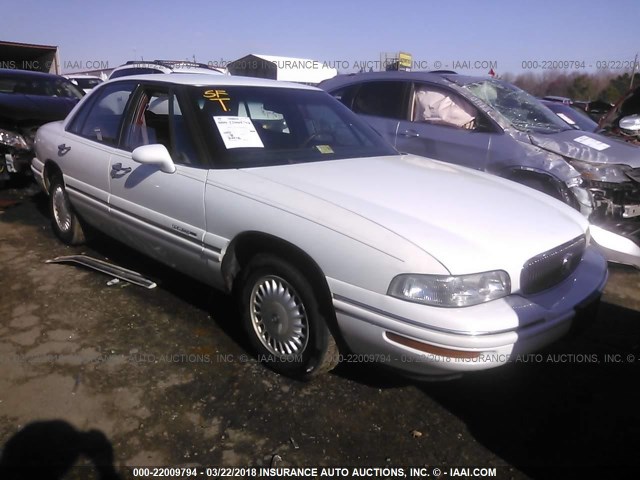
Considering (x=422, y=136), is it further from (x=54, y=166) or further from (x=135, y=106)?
(x=54, y=166)

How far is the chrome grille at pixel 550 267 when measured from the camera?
2.39 meters

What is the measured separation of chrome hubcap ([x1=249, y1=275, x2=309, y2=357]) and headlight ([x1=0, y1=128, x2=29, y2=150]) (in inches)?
203

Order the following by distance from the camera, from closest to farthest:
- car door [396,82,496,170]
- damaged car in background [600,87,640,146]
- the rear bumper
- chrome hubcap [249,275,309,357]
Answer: chrome hubcap [249,275,309,357], the rear bumper, car door [396,82,496,170], damaged car in background [600,87,640,146]

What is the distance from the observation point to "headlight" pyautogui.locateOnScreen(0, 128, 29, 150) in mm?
6480

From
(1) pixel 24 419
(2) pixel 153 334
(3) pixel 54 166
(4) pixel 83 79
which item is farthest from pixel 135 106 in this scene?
A: (4) pixel 83 79

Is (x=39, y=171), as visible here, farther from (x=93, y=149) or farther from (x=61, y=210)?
(x=93, y=149)

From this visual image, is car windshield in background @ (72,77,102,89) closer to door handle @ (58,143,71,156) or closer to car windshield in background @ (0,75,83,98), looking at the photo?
car windshield in background @ (0,75,83,98)

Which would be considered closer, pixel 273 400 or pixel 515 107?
pixel 273 400

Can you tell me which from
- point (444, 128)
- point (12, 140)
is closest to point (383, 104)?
point (444, 128)

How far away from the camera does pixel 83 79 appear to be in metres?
17.7

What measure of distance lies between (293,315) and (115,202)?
69.0 inches

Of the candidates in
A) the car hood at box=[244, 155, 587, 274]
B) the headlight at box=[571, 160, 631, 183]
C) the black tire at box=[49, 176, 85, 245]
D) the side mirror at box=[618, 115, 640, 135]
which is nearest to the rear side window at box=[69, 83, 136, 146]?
the black tire at box=[49, 176, 85, 245]

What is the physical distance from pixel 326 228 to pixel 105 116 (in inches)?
99.9

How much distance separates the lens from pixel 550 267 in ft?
8.29
